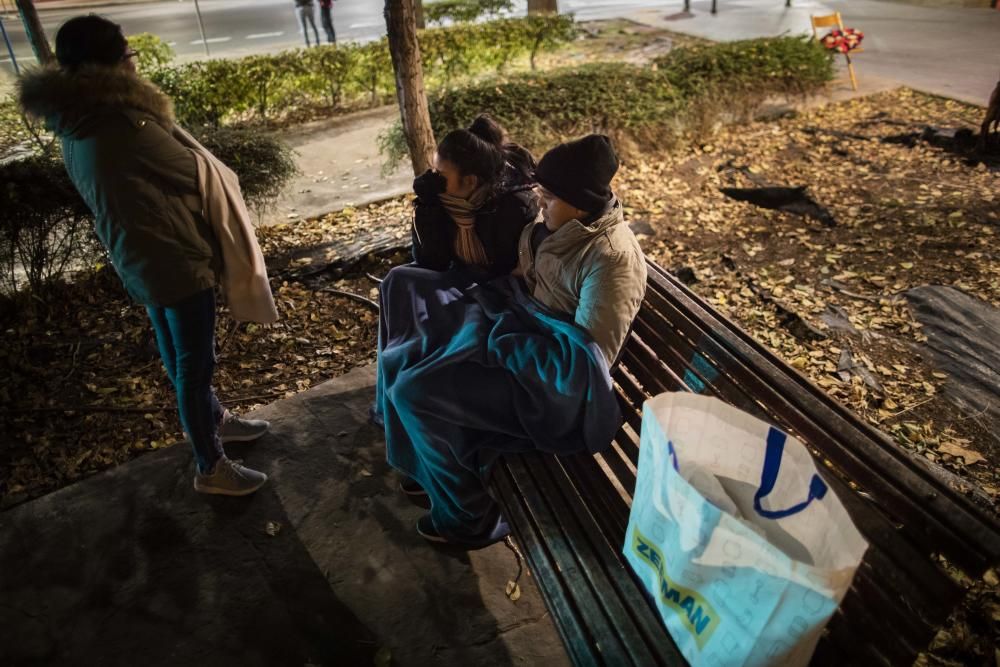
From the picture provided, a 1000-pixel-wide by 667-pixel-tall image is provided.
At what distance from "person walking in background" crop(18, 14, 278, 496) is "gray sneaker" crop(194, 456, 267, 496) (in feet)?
0.14

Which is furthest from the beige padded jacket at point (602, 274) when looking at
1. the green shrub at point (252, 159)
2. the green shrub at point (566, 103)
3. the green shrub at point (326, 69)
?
the green shrub at point (326, 69)

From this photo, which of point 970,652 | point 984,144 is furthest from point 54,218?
point 984,144

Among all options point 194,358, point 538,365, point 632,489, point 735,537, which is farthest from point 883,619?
point 194,358

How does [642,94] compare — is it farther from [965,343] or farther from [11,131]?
[11,131]

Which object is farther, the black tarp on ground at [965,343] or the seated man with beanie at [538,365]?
the black tarp on ground at [965,343]

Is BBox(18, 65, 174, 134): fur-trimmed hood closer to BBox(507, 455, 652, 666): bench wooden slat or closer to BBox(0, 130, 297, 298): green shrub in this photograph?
BBox(507, 455, 652, 666): bench wooden slat

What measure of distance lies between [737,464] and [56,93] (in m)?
2.46

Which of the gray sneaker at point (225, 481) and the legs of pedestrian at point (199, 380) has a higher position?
the legs of pedestrian at point (199, 380)

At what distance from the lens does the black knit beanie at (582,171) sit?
2.19m

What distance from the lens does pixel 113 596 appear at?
245 centimetres

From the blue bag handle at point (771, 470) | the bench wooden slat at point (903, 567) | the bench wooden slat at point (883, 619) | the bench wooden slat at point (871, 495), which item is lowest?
the bench wooden slat at point (883, 619)

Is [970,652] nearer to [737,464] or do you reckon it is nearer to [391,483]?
[737,464]

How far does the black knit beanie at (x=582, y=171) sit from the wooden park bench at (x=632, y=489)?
63cm

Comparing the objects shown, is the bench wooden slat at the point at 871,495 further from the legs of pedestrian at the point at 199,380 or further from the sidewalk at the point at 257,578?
the legs of pedestrian at the point at 199,380
